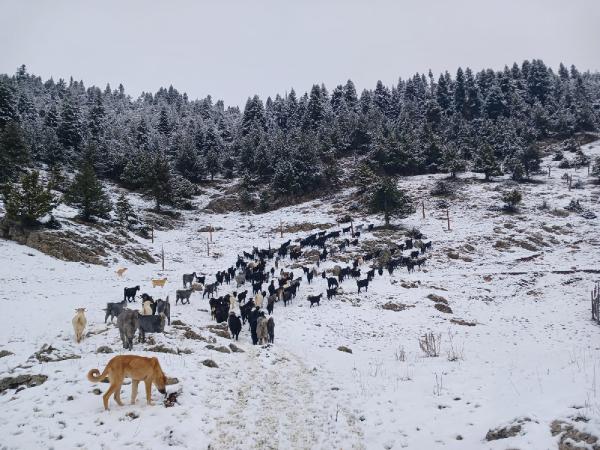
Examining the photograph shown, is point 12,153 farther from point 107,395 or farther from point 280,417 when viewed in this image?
point 280,417

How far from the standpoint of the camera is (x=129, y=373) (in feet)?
26.3

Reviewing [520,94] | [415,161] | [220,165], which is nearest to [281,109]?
[220,165]

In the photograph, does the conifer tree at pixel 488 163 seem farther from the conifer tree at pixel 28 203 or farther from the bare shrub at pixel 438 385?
the conifer tree at pixel 28 203

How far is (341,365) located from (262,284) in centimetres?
1579

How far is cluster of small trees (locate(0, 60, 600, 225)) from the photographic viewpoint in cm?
6322

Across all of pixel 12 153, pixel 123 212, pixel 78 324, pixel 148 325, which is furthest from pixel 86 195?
pixel 148 325

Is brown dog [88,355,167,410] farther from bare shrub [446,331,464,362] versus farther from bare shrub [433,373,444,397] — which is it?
bare shrub [446,331,464,362]

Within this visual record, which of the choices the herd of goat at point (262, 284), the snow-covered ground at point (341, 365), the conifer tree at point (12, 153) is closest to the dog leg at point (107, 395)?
the snow-covered ground at point (341, 365)

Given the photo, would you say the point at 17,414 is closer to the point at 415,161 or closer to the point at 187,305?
the point at 187,305

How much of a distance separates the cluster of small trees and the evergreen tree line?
25cm

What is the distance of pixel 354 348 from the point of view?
1709cm

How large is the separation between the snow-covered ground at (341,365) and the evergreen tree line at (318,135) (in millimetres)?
27836

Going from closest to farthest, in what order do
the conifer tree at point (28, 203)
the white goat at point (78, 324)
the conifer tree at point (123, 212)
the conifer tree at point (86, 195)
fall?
the white goat at point (78, 324) → the conifer tree at point (28, 203) → the conifer tree at point (86, 195) → the conifer tree at point (123, 212)

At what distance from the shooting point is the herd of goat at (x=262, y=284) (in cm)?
1557
